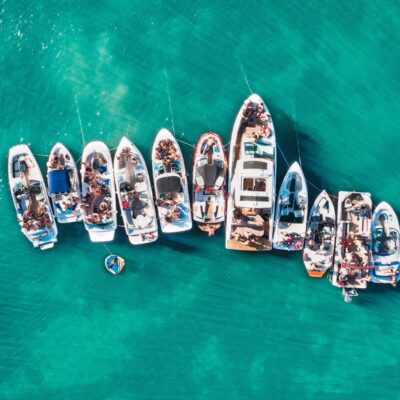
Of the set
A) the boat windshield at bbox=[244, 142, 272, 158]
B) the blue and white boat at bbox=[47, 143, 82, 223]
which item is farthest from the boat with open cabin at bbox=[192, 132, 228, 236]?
the blue and white boat at bbox=[47, 143, 82, 223]

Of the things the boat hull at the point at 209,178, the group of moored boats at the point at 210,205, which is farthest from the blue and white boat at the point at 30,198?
the boat hull at the point at 209,178

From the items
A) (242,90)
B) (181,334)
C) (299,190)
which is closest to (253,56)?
(242,90)

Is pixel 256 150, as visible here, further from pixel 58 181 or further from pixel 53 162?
pixel 53 162

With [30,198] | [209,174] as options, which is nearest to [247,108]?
[209,174]

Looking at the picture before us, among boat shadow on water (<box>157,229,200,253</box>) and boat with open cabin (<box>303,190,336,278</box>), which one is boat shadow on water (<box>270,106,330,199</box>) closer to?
boat with open cabin (<box>303,190,336,278</box>)

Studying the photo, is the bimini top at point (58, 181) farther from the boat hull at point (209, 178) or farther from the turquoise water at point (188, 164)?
the boat hull at point (209, 178)

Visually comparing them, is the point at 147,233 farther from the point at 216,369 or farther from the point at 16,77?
the point at 16,77
